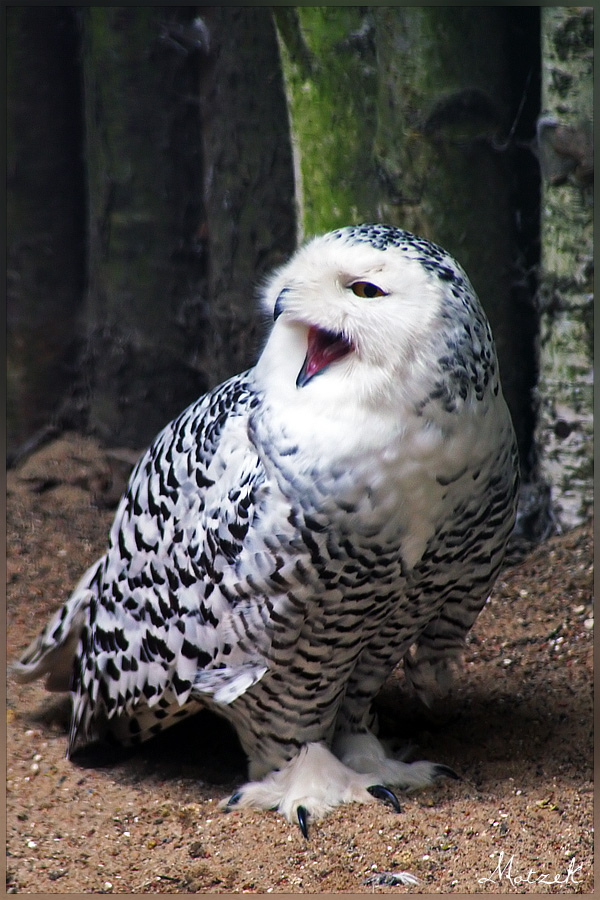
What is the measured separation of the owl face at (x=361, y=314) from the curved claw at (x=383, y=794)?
0.93 m

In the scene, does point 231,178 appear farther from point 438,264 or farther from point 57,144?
point 438,264

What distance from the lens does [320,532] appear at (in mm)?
1789

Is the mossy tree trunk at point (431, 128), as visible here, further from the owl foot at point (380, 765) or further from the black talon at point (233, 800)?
the black talon at point (233, 800)

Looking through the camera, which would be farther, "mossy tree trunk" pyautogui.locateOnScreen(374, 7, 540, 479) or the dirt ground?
"mossy tree trunk" pyautogui.locateOnScreen(374, 7, 540, 479)

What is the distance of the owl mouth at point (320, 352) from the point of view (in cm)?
180

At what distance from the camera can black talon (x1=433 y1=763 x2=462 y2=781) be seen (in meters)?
2.23

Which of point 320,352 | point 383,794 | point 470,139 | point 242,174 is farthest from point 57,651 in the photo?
point 470,139

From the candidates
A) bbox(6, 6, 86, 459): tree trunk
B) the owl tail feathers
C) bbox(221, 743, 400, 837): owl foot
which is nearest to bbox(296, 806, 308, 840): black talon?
bbox(221, 743, 400, 837): owl foot

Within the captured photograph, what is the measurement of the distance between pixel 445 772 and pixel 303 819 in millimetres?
388
